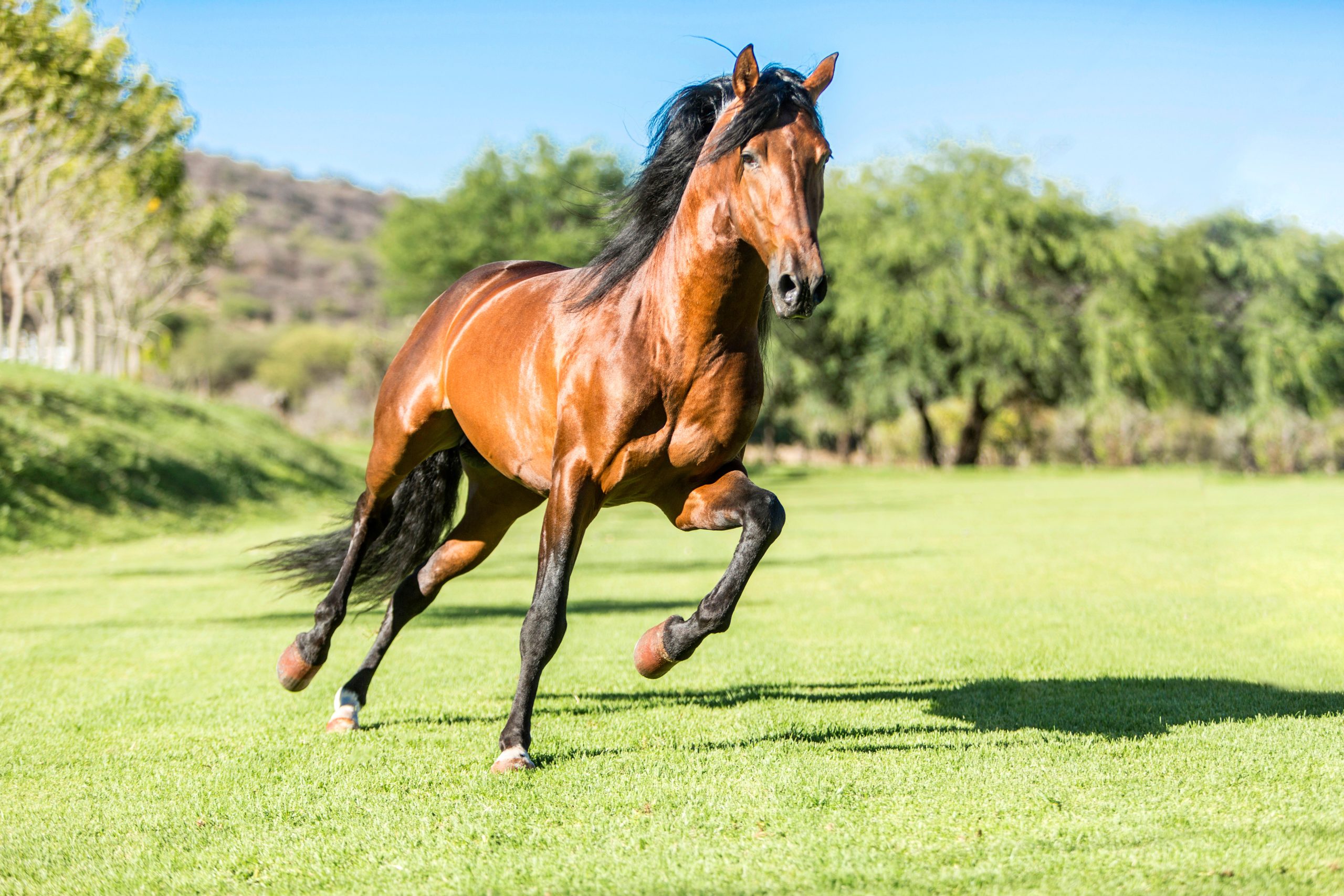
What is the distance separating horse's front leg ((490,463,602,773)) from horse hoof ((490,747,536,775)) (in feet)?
0.07

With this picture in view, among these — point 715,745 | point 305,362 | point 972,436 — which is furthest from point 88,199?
point 305,362

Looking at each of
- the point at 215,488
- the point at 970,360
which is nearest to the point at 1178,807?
the point at 215,488

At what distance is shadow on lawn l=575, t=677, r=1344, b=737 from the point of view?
5.70 metres

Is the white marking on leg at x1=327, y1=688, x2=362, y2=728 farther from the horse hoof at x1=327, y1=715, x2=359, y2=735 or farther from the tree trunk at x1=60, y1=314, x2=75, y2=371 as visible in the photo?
the tree trunk at x1=60, y1=314, x2=75, y2=371

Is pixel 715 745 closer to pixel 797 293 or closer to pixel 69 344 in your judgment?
pixel 797 293

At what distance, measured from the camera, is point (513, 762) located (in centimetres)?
484

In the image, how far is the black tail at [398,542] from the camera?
6.83m

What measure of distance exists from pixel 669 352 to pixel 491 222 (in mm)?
44835

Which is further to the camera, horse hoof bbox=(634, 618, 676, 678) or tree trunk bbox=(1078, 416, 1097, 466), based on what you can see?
tree trunk bbox=(1078, 416, 1097, 466)

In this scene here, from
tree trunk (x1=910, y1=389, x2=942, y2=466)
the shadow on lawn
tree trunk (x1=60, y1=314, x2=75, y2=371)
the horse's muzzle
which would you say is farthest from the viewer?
tree trunk (x1=910, y1=389, x2=942, y2=466)

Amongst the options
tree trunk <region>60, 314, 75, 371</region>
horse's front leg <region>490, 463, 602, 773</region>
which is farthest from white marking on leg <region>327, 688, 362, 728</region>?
tree trunk <region>60, 314, 75, 371</region>

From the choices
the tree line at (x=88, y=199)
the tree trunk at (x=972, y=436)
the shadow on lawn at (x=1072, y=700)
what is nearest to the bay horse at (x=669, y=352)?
the shadow on lawn at (x=1072, y=700)

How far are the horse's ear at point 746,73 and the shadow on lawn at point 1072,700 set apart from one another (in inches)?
119

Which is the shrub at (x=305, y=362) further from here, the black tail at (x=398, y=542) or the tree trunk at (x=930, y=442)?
the black tail at (x=398, y=542)
